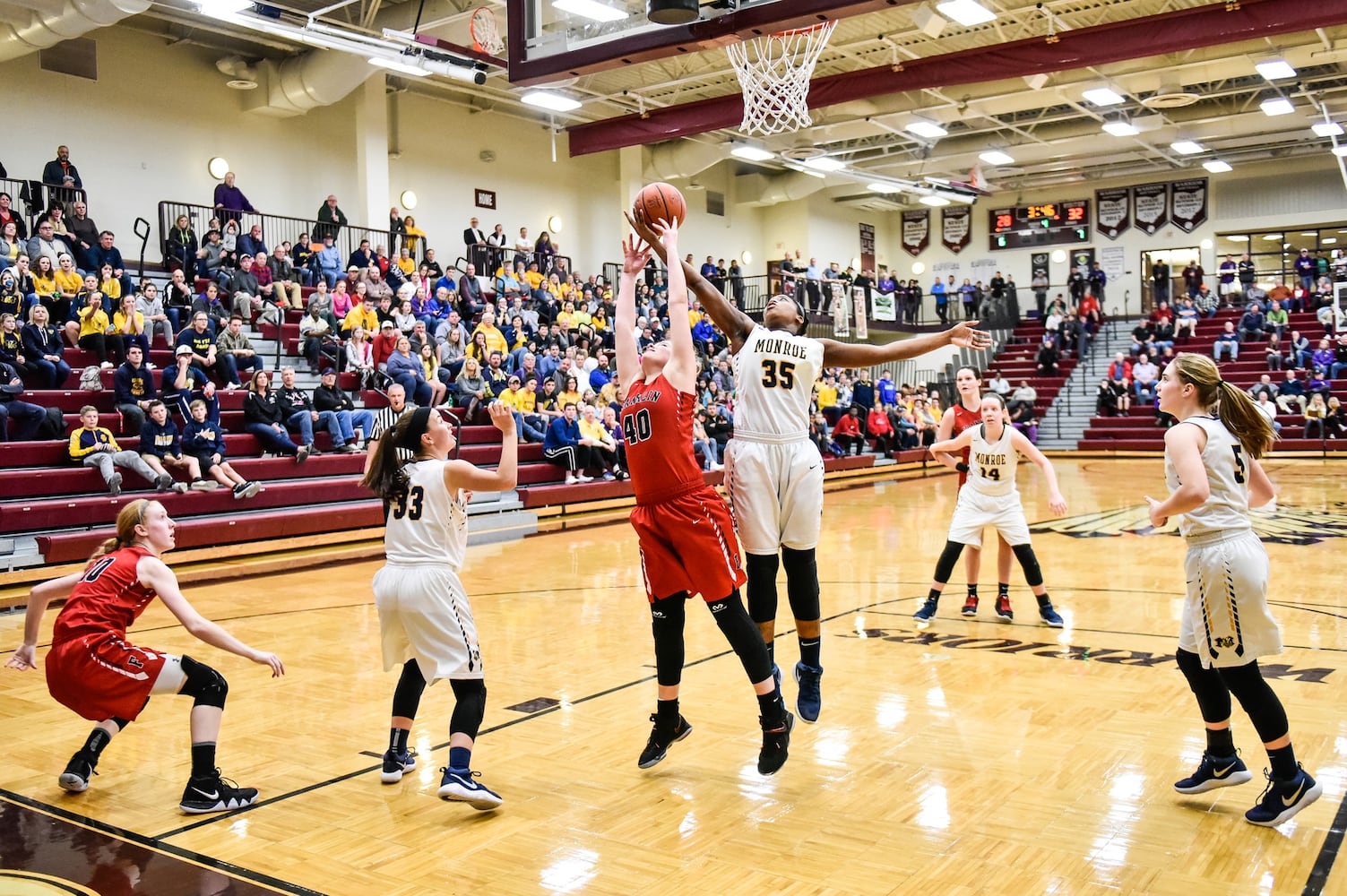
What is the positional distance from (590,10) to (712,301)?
25.3 feet

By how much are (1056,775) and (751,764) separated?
3.98 ft

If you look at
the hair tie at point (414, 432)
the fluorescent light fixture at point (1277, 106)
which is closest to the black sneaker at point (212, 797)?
the hair tie at point (414, 432)

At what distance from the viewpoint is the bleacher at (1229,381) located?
78.1ft

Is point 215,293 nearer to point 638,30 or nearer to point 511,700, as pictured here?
point 638,30

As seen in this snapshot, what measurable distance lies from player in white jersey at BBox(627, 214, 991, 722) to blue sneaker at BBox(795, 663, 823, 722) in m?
0.01

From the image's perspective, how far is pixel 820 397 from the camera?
22.3m

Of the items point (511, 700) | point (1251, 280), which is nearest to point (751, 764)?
point (511, 700)

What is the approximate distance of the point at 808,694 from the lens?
4.98 metres

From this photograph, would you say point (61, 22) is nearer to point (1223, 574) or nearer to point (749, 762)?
point (749, 762)

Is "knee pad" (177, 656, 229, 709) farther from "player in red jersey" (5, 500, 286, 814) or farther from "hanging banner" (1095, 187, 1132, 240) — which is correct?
"hanging banner" (1095, 187, 1132, 240)

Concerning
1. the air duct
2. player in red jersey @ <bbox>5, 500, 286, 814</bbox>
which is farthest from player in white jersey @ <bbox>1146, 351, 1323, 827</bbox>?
the air duct

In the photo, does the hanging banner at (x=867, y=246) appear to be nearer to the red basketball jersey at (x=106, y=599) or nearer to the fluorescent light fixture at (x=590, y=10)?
the fluorescent light fixture at (x=590, y=10)

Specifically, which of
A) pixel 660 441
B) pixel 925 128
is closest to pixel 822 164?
pixel 925 128

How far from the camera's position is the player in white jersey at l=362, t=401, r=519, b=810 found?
4.23 m
